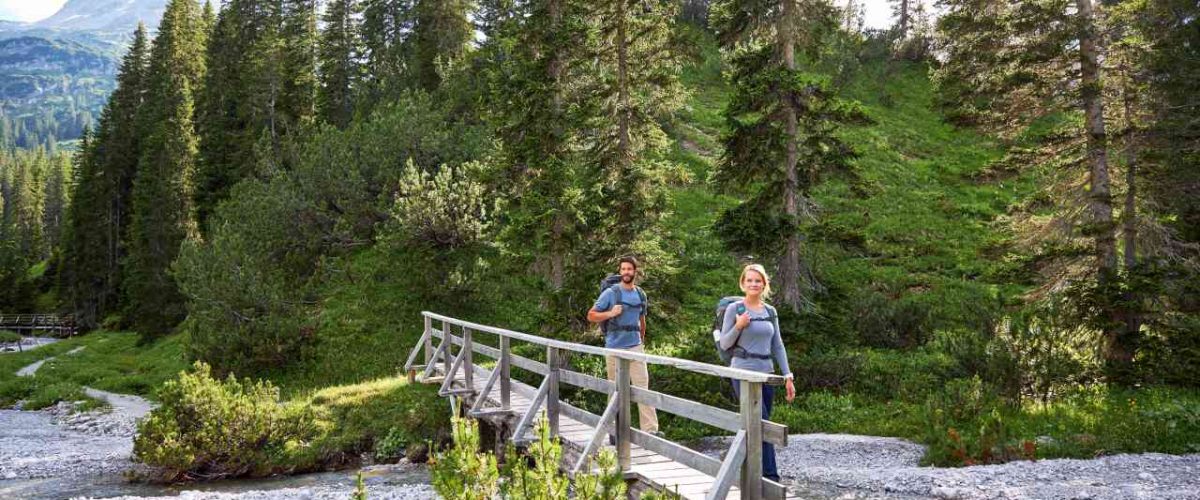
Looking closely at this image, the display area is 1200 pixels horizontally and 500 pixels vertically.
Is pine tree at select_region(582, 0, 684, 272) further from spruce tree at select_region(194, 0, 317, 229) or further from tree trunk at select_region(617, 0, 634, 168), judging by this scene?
spruce tree at select_region(194, 0, 317, 229)

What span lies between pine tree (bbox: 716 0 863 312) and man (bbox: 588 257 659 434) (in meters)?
6.76

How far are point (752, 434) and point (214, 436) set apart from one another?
471 inches

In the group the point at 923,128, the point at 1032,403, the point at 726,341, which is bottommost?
the point at 1032,403

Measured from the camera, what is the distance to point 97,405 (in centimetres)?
2386

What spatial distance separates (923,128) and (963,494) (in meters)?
39.4

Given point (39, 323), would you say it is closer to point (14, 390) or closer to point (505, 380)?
point (14, 390)

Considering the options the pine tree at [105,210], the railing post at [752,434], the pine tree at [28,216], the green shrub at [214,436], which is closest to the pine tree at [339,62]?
the pine tree at [105,210]

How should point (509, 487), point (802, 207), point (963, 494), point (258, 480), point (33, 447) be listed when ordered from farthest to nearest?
point (33, 447) → point (802, 207) → point (258, 480) → point (963, 494) → point (509, 487)

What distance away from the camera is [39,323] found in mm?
59375

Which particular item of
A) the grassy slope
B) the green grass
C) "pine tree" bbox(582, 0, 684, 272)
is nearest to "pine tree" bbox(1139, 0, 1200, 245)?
the grassy slope

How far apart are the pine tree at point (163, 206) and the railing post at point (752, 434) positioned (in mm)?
40414

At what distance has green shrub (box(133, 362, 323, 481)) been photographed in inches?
554

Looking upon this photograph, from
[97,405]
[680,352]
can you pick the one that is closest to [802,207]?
[680,352]

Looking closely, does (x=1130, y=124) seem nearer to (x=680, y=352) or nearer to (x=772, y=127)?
(x=772, y=127)
